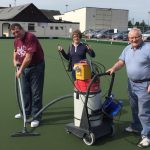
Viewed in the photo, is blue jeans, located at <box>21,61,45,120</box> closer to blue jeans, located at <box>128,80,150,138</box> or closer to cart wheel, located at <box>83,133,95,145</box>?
cart wheel, located at <box>83,133,95,145</box>

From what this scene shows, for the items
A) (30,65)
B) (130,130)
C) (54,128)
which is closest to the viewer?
(130,130)

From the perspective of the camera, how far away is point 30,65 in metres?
5.89

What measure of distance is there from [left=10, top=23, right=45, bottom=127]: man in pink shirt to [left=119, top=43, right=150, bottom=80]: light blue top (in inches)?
65.5

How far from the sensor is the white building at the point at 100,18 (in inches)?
2783

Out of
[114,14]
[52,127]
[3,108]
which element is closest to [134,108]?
[52,127]

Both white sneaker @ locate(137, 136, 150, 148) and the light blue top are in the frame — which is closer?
the light blue top

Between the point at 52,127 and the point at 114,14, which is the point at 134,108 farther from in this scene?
the point at 114,14

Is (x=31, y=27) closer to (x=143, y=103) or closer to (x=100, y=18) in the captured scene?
(x=100, y=18)

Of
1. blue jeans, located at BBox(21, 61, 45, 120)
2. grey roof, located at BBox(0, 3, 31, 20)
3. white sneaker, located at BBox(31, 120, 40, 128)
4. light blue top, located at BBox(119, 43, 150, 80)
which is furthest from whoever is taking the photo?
grey roof, located at BBox(0, 3, 31, 20)

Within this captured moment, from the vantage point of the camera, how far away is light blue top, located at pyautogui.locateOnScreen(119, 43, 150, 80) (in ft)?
15.5

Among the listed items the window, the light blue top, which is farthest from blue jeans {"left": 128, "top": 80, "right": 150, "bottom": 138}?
the window

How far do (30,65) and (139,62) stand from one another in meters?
1.98

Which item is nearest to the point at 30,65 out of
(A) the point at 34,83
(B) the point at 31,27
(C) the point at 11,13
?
(A) the point at 34,83

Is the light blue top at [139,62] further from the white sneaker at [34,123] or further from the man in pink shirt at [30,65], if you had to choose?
the white sneaker at [34,123]
